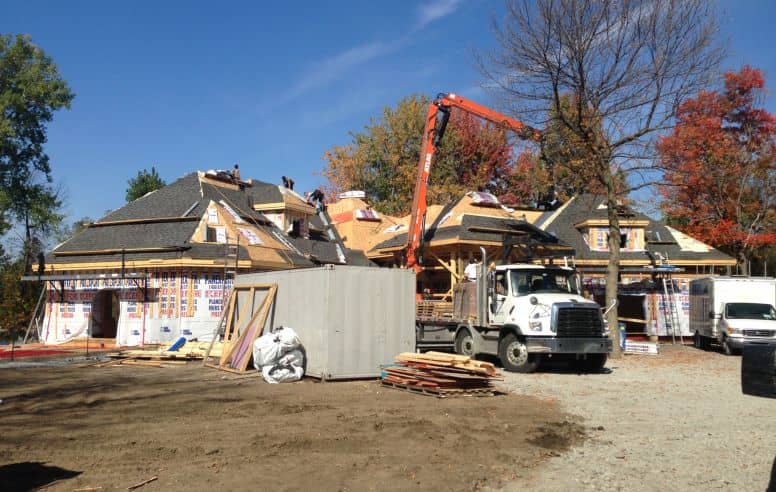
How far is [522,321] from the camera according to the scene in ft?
52.2

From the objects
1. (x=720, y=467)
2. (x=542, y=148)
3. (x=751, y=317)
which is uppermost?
(x=542, y=148)

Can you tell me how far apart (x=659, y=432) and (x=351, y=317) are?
7162 mm

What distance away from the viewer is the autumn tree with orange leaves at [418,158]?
48.7 m

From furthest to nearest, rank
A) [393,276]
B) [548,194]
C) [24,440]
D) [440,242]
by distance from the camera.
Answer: [548,194]
[440,242]
[393,276]
[24,440]

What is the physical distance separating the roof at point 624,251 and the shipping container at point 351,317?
17.8 m

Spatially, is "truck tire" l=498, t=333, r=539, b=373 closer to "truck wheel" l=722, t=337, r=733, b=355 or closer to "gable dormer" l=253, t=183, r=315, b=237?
"truck wheel" l=722, t=337, r=733, b=355

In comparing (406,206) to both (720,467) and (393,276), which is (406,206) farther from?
(720,467)

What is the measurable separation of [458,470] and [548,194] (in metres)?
41.8

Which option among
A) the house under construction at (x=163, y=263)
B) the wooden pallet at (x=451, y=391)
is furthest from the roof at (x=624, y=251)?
the wooden pallet at (x=451, y=391)

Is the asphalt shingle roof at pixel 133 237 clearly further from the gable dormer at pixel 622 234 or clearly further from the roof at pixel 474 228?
the gable dormer at pixel 622 234

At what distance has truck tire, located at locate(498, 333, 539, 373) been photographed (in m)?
16.1

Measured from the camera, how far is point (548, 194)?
46.9 m

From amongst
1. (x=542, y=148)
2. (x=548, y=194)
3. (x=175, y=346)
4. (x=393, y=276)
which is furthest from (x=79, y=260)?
(x=548, y=194)

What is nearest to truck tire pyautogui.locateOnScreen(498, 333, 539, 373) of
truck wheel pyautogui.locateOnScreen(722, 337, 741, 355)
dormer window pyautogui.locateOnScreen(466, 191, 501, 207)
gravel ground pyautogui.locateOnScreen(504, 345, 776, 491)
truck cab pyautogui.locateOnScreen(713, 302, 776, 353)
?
gravel ground pyautogui.locateOnScreen(504, 345, 776, 491)
